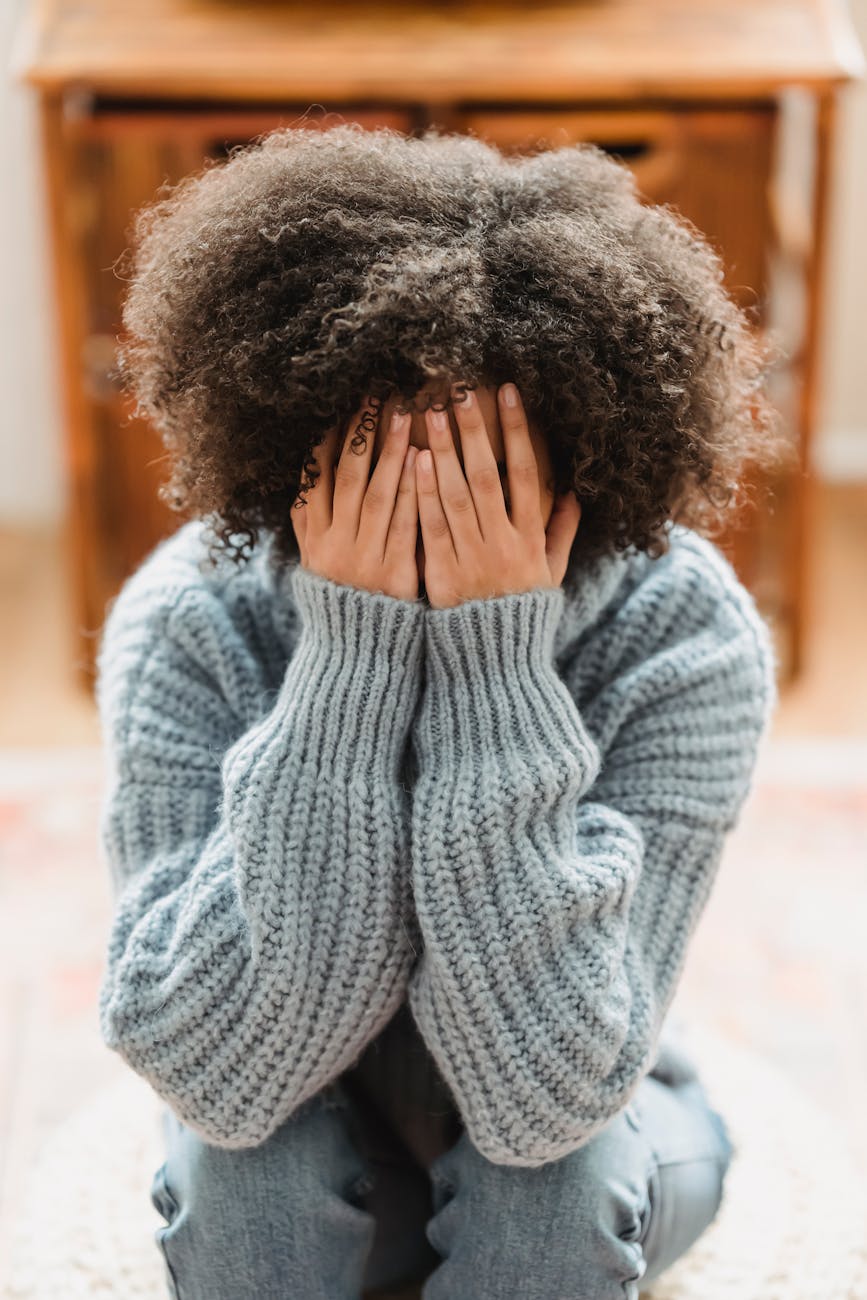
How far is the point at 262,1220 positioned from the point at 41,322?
1717mm

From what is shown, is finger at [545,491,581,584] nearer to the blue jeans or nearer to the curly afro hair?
the curly afro hair

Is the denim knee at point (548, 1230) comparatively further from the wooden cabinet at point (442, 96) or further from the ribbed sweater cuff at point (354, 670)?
the wooden cabinet at point (442, 96)

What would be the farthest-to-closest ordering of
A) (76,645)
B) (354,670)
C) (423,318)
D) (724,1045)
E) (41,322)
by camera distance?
(41,322) → (76,645) → (724,1045) → (354,670) → (423,318)

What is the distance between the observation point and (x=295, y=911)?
3.04ft

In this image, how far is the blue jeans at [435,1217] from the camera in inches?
38.3

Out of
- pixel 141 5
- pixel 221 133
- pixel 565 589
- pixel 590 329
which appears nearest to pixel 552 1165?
pixel 565 589

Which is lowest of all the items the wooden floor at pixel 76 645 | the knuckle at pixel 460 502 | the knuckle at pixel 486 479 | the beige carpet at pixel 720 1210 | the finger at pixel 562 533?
the beige carpet at pixel 720 1210

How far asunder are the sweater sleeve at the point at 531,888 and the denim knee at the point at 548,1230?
1.9 inches

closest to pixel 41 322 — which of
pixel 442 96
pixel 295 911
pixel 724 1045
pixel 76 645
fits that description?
pixel 76 645

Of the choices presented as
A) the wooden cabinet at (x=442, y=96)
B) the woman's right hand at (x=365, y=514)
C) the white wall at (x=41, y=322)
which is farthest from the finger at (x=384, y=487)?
the white wall at (x=41, y=322)

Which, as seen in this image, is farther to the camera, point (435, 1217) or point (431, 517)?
point (435, 1217)

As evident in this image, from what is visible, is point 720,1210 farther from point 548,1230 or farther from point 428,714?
point 428,714

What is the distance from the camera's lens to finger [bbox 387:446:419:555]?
2.95 ft

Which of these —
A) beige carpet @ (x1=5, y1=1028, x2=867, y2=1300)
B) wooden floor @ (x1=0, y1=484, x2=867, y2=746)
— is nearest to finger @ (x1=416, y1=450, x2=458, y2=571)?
beige carpet @ (x1=5, y1=1028, x2=867, y2=1300)
